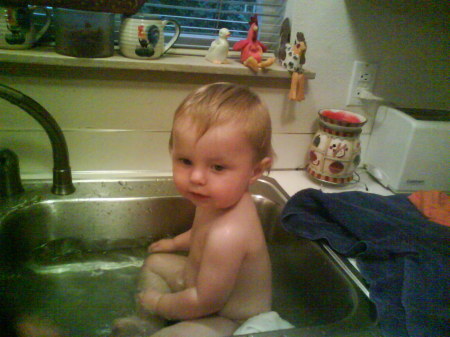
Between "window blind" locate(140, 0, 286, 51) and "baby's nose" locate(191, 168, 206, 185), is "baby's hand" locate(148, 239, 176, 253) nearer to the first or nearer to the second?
"baby's nose" locate(191, 168, 206, 185)

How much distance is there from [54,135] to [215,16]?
54 cm

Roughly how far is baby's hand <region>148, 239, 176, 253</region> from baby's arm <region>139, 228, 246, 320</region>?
208mm

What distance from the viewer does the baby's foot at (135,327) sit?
2.25ft

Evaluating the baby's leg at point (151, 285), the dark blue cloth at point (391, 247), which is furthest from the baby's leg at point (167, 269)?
the dark blue cloth at point (391, 247)

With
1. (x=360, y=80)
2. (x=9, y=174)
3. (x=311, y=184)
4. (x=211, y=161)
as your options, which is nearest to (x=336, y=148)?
(x=311, y=184)

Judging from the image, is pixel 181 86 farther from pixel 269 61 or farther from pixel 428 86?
pixel 428 86

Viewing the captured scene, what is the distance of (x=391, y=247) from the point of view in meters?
0.64

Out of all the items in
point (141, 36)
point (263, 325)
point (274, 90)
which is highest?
point (141, 36)

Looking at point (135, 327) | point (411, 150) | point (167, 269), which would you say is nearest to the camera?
point (135, 327)

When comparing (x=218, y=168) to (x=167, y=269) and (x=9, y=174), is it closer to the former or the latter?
(x=167, y=269)

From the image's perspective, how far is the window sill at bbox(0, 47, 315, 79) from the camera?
74 cm

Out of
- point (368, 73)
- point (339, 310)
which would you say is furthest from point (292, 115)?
point (339, 310)

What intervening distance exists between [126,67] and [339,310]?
0.66 meters

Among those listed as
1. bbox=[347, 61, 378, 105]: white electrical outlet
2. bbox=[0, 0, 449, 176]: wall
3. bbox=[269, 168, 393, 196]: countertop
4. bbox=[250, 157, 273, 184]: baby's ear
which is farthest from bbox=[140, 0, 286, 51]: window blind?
bbox=[250, 157, 273, 184]: baby's ear
